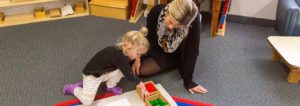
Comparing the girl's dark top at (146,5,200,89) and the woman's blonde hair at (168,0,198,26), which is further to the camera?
the girl's dark top at (146,5,200,89)

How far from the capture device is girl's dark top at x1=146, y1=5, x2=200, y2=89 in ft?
5.51

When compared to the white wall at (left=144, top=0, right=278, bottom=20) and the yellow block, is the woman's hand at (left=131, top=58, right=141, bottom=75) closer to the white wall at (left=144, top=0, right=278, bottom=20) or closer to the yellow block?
the yellow block

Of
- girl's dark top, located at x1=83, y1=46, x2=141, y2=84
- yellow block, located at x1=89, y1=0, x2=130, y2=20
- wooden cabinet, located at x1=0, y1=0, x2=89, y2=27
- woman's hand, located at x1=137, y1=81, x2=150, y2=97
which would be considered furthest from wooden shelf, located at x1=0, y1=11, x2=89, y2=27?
woman's hand, located at x1=137, y1=81, x2=150, y2=97

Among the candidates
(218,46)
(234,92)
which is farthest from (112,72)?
(218,46)

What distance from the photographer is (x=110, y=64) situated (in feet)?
5.16

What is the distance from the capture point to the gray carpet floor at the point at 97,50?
Answer: 1.77 m

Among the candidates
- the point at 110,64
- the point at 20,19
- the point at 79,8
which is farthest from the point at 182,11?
the point at 20,19

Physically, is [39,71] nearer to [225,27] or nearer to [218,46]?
[218,46]

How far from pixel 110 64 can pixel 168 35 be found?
40 cm

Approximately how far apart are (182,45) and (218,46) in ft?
2.22

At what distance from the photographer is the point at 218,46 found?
2.32 meters

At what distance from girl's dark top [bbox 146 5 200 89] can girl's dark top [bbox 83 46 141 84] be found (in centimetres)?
35

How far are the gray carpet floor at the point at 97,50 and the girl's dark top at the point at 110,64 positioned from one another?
262mm

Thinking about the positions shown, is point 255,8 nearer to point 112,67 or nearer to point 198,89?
point 198,89
